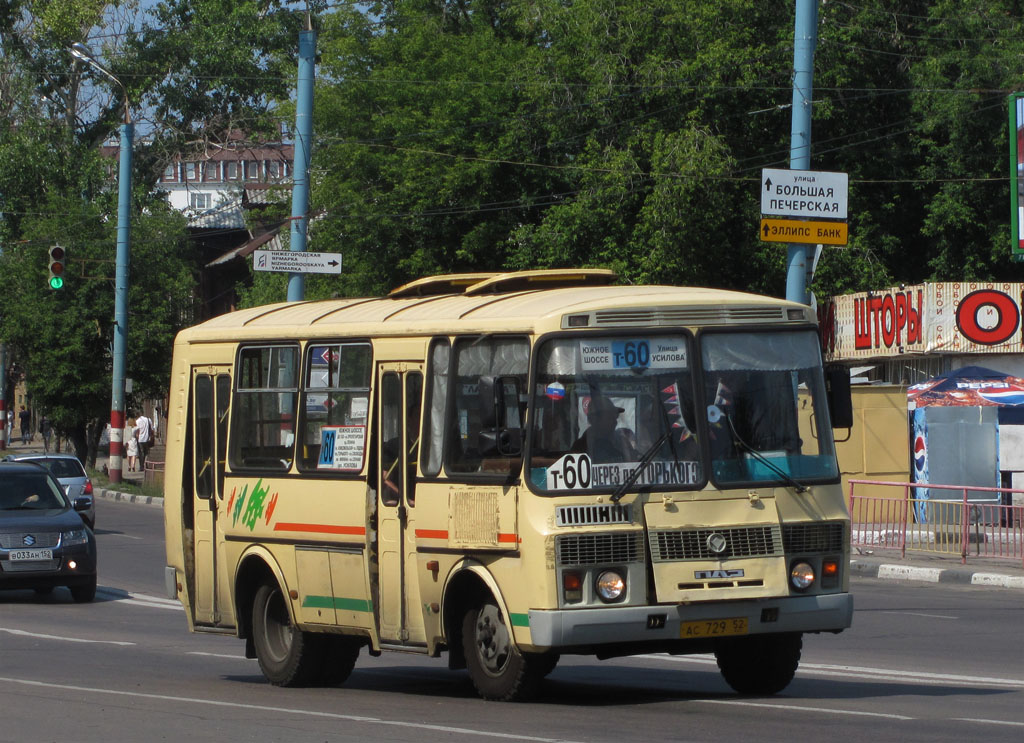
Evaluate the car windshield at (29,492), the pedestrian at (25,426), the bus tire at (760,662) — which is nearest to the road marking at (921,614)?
A: the bus tire at (760,662)

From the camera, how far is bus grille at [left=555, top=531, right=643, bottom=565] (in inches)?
359

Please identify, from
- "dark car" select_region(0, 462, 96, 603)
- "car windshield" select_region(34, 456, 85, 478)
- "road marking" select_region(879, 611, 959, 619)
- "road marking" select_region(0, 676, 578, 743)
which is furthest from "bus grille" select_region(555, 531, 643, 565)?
"car windshield" select_region(34, 456, 85, 478)

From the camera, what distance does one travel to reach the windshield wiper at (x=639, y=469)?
9266mm

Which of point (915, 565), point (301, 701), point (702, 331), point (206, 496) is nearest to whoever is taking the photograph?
point (702, 331)

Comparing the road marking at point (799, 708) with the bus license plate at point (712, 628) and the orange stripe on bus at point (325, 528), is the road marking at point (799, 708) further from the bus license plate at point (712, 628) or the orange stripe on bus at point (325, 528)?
the orange stripe on bus at point (325, 528)

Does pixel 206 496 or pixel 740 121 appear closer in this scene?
pixel 206 496

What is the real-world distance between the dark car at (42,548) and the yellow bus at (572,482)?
9314 millimetres

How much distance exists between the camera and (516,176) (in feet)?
146

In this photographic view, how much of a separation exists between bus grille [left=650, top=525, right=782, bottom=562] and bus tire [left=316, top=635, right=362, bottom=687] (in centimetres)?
320

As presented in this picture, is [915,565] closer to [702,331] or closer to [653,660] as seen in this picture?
[653,660]

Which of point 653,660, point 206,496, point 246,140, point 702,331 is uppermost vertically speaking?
point 246,140

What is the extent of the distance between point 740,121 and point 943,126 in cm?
528

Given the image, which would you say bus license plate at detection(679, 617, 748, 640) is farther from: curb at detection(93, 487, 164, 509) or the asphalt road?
curb at detection(93, 487, 164, 509)

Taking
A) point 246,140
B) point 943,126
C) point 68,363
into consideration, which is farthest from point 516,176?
point 246,140
